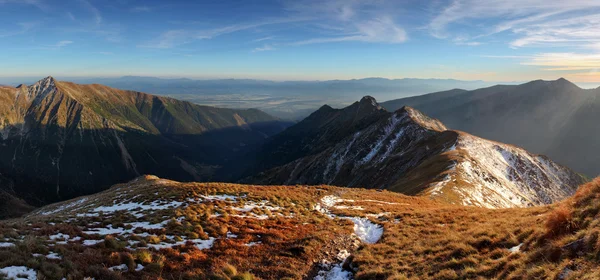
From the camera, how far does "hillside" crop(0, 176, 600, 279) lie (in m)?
9.92

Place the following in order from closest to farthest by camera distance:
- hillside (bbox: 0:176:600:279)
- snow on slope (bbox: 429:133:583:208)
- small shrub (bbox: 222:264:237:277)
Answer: hillside (bbox: 0:176:600:279), small shrub (bbox: 222:264:237:277), snow on slope (bbox: 429:133:583:208)

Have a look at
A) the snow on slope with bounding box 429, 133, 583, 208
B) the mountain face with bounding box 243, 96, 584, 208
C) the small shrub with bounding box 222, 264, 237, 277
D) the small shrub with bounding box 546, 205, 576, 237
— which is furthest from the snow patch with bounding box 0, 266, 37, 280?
the snow on slope with bounding box 429, 133, 583, 208

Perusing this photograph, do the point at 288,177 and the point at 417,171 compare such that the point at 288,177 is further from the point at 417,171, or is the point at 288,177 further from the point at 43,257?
the point at 43,257

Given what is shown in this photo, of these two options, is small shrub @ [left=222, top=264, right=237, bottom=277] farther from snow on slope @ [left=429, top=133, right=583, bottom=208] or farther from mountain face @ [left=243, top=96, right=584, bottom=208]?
snow on slope @ [left=429, top=133, right=583, bottom=208]

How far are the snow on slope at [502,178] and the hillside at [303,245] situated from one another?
3091 cm

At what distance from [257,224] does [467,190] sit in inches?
1835

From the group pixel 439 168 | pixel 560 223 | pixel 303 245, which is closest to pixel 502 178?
pixel 439 168

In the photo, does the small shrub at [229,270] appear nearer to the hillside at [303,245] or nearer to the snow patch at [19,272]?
the hillside at [303,245]

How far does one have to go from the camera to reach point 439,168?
6172 cm

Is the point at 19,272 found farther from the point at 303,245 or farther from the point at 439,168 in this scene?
the point at 439,168

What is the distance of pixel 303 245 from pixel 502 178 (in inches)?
2861

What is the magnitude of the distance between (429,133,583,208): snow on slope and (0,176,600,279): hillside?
30.9 metres

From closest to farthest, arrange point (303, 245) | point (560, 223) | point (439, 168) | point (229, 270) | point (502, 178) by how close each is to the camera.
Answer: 1. point (560, 223)
2. point (229, 270)
3. point (303, 245)
4. point (439, 168)
5. point (502, 178)

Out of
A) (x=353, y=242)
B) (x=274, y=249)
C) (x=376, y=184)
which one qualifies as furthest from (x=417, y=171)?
(x=274, y=249)
